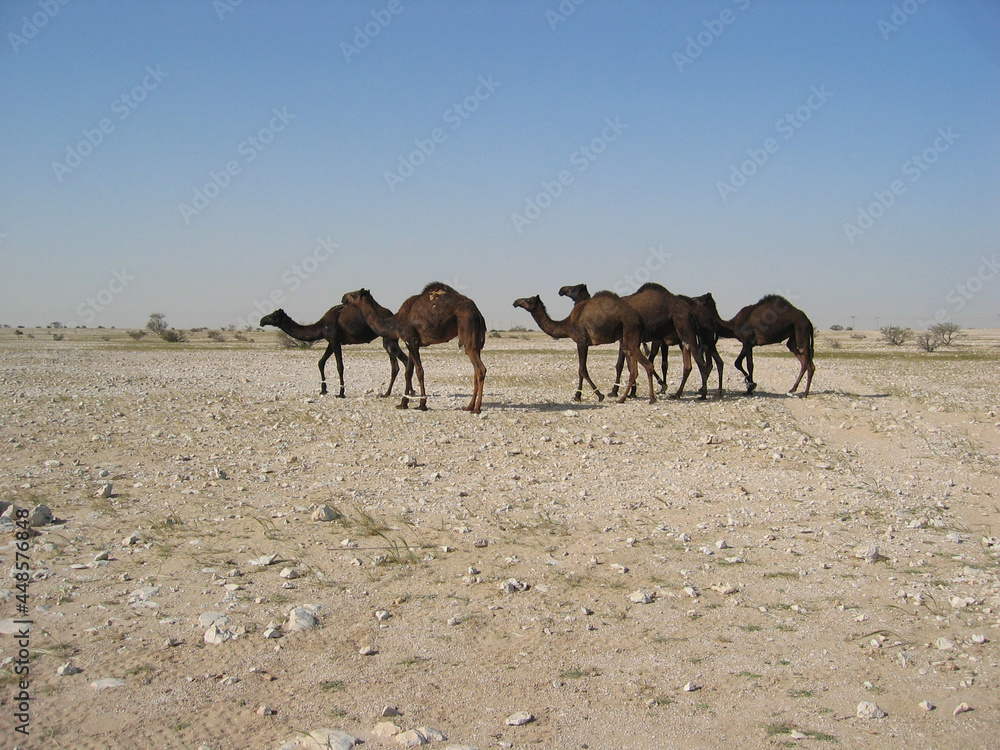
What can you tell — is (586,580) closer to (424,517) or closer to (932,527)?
(424,517)

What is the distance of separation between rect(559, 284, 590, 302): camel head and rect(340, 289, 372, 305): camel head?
5.03 m

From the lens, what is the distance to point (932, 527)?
7.90m

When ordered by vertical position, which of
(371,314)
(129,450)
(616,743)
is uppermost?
(371,314)

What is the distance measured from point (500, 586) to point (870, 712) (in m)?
2.80

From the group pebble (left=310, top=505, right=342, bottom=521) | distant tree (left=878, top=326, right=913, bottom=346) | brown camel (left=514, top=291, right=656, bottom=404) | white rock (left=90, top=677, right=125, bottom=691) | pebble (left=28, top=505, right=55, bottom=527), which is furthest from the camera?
distant tree (left=878, top=326, right=913, bottom=346)

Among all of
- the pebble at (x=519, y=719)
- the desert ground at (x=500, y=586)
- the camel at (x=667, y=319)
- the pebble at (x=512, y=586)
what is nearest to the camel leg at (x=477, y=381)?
the desert ground at (x=500, y=586)

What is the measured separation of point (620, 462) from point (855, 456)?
3671mm

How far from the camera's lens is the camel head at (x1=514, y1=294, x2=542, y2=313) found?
18375mm

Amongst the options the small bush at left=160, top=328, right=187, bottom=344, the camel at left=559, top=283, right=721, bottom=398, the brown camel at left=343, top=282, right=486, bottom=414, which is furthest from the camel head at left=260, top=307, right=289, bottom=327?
the small bush at left=160, top=328, right=187, bottom=344

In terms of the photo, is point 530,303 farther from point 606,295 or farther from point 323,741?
point 323,741

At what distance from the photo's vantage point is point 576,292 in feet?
63.1

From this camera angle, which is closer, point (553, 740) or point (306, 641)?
point (553, 740)

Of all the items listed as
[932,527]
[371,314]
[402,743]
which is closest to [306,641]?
[402,743]

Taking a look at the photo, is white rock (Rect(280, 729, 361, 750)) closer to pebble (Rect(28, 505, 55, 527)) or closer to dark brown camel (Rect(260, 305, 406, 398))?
pebble (Rect(28, 505, 55, 527))
